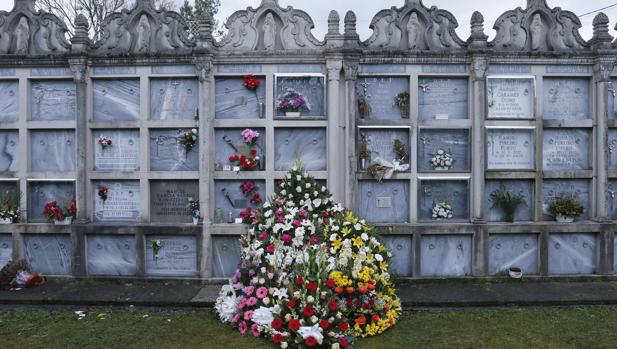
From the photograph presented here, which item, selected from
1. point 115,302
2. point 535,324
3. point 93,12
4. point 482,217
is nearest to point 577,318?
point 535,324

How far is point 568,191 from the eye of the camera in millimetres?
8055

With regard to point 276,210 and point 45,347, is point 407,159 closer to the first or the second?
point 276,210

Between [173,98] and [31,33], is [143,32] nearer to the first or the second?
[173,98]

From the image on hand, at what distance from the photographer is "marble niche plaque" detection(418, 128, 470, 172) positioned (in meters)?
8.02

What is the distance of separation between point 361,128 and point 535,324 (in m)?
4.08

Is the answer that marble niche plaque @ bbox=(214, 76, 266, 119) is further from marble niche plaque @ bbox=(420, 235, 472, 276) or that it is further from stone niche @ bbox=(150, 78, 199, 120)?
marble niche plaque @ bbox=(420, 235, 472, 276)

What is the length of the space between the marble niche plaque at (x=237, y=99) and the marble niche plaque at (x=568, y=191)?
5.39 meters

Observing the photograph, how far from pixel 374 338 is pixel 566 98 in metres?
5.82

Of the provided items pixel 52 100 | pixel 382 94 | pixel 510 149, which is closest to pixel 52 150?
pixel 52 100

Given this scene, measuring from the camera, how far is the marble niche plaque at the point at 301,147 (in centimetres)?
801

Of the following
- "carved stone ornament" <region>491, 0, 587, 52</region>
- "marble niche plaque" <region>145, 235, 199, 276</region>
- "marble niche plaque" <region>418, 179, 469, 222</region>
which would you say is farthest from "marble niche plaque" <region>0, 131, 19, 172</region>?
"carved stone ornament" <region>491, 0, 587, 52</region>

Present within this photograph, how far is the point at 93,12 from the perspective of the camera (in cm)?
1612

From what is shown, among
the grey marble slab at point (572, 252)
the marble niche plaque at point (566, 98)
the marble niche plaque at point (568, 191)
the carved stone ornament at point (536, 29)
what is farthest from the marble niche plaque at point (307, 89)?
the grey marble slab at point (572, 252)

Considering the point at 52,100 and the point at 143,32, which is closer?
the point at 143,32
